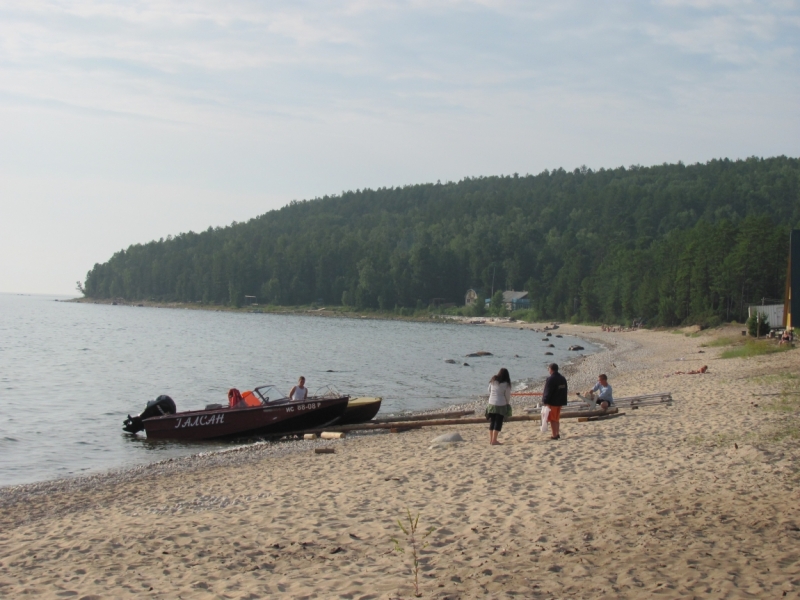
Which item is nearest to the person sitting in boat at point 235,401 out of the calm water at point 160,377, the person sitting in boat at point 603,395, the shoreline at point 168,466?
the shoreline at point 168,466

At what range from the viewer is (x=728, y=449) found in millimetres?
12570

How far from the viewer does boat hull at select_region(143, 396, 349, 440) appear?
2103cm

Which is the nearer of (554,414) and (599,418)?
(554,414)

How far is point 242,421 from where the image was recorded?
21078 mm

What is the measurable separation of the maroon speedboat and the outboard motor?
0.40 m

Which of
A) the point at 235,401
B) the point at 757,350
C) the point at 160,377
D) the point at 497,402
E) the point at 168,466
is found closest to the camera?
the point at 497,402

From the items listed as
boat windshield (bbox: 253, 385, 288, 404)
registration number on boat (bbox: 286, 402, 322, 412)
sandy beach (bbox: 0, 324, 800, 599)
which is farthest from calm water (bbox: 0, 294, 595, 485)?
sandy beach (bbox: 0, 324, 800, 599)

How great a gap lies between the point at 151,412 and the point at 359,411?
19.8 feet

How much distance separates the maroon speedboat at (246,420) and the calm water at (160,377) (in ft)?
1.45

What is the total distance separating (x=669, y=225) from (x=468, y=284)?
4499cm

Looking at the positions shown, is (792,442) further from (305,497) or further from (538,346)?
(538,346)

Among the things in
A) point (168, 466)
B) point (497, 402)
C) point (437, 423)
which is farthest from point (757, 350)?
point (168, 466)

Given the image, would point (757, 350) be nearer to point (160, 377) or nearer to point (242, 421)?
point (242, 421)

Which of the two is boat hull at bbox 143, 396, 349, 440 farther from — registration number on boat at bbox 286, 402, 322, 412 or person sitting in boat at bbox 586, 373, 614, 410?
person sitting in boat at bbox 586, 373, 614, 410
